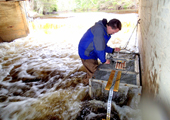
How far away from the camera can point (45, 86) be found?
3.19 m

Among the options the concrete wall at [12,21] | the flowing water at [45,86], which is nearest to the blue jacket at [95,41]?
the flowing water at [45,86]

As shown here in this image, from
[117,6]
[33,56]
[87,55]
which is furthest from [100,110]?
[117,6]

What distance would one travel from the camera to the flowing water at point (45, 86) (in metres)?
2.25

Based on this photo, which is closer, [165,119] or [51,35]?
[165,119]

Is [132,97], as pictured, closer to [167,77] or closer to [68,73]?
[167,77]

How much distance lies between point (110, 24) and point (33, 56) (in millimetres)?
4283

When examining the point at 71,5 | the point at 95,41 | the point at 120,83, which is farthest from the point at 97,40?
the point at 71,5

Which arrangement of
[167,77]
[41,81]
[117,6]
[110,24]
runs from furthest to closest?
[117,6] < [41,81] < [110,24] < [167,77]

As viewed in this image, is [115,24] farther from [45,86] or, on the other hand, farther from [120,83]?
[45,86]

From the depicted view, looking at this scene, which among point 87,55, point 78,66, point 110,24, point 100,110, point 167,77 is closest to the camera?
point 167,77

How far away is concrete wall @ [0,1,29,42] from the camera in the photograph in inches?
259

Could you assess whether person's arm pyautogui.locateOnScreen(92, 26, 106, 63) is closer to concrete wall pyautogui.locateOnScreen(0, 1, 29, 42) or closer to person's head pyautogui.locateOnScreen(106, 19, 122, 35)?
person's head pyautogui.locateOnScreen(106, 19, 122, 35)

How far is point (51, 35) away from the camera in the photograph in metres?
8.58

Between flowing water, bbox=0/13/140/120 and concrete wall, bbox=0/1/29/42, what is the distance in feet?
1.95
